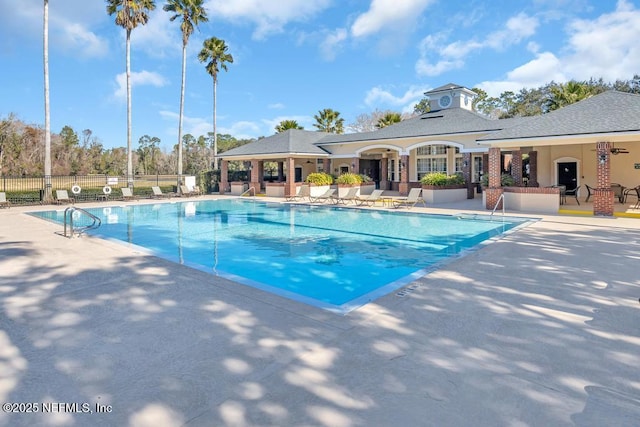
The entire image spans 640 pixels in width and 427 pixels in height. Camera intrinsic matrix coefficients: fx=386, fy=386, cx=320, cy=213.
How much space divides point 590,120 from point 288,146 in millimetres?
18253

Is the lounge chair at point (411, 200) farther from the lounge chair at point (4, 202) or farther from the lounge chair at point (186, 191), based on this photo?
the lounge chair at point (4, 202)

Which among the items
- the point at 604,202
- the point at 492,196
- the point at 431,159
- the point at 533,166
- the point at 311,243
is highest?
the point at 431,159

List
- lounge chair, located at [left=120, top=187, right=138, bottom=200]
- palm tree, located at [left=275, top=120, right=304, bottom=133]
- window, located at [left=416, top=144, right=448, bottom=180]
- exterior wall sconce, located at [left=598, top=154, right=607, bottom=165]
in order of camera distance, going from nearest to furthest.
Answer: exterior wall sconce, located at [left=598, top=154, right=607, bottom=165], lounge chair, located at [left=120, top=187, right=138, bottom=200], window, located at [left=416, top=144, right=448, bottom=180], palm tree, located at [left=275, top=120, right=304, bottom=133]

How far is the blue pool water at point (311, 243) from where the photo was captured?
751cm

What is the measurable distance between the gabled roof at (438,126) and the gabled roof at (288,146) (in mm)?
1233

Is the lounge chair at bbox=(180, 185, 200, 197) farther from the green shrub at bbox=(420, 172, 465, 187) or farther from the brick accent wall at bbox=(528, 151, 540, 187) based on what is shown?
the brick accent wall at bbox=(528, 151, 540, 187)

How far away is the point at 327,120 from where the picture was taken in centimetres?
4203

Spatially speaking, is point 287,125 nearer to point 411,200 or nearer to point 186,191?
point 186,191

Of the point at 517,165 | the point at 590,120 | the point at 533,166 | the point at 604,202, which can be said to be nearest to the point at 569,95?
the point at 533,166

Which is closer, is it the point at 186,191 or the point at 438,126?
the point at 438,126

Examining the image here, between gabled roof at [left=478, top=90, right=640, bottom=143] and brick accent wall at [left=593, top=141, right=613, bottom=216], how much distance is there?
34.4 inches

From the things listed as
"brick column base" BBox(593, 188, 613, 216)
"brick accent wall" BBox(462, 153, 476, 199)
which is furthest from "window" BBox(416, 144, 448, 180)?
"brick column base" BBox(593, 188, 613, 216)

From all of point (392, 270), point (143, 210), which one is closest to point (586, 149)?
point (392, 270)

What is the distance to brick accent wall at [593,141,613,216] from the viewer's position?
15539 millimetres
